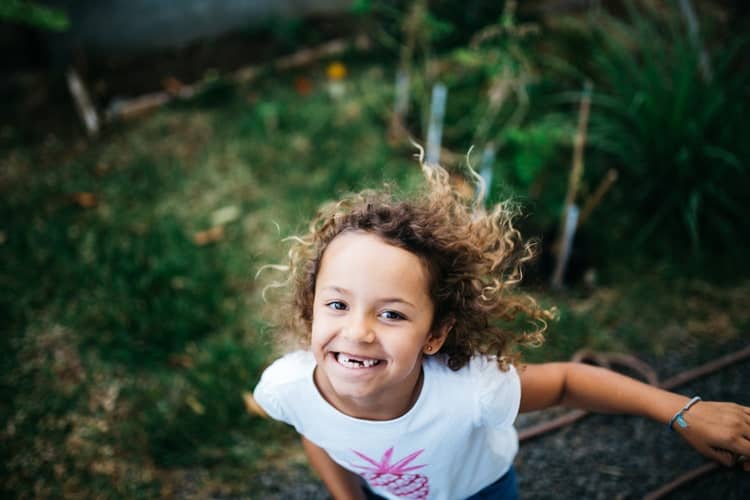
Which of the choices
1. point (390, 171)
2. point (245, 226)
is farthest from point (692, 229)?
point (245, 226)

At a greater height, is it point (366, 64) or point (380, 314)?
point (366, 64)

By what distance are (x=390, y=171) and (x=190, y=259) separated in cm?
113

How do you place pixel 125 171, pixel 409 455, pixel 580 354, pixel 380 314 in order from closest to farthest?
pixel 380 314, pixel 409 455, pixel 580 354, pixel 125 171

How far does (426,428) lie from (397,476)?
0.60 feet

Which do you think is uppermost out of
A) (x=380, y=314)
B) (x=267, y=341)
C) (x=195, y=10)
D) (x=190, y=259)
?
(x=195, y=10)

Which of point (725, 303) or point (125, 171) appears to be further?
point (125, 171)

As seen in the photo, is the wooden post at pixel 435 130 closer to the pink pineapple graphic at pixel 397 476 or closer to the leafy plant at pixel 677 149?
the leafy plant at pixel 677 149

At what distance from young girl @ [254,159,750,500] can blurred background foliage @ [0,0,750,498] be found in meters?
0.80

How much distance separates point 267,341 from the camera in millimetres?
2594

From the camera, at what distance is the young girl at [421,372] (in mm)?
1341

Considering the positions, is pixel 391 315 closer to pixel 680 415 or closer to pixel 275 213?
pixel 680 415

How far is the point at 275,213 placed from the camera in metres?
3.19

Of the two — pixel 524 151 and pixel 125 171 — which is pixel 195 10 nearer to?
pixel 125 171

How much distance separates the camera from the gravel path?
2020mm
